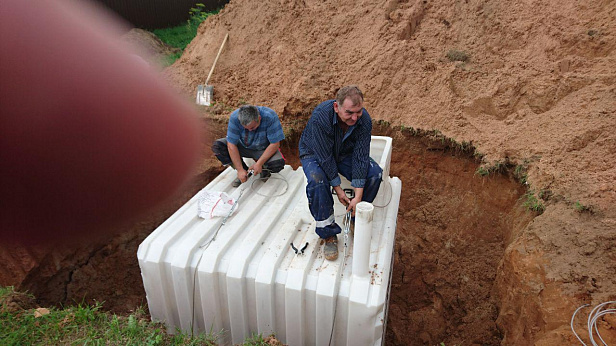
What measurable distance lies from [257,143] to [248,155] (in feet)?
0.72

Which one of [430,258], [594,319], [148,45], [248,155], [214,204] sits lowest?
[430,258]

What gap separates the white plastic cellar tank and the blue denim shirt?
2.47ft

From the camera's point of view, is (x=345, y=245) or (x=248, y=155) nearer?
(x=345, y=245)

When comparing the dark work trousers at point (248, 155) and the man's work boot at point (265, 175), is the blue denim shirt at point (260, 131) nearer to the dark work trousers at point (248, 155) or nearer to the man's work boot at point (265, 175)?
the dark work trousers at point (248, 155)

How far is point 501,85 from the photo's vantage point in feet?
15.1

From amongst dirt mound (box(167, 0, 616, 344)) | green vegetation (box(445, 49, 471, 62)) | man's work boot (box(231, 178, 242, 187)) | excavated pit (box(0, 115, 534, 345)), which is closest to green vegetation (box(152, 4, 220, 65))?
dirt mound (box(167, 0, 616, 344))

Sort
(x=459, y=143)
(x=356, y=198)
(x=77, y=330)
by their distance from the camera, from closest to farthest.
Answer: (x=77, y=330)
(x=356, y=198)
(x=459, y=143)

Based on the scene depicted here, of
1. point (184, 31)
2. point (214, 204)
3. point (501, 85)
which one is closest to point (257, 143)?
point (214, 204)

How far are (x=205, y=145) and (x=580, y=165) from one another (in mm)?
4453

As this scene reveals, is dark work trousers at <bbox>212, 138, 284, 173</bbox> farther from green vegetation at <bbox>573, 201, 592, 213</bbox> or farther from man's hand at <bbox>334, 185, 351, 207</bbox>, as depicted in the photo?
green vegetation at <bbox>573, 201, 592, 213</bbox>

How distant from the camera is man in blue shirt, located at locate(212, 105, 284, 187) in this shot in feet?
11.8

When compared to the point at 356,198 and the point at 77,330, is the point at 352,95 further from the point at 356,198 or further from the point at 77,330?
the point at 77,330

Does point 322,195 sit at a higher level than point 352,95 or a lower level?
lower

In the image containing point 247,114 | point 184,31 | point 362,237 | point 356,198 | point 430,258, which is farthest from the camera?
point 184,31
